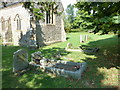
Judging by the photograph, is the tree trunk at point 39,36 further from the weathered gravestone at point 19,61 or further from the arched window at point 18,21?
the weathered gravestone at point 19,61

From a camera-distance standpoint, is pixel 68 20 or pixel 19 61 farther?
pixel 68 20

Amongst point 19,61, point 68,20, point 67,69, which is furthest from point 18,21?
point 68,20

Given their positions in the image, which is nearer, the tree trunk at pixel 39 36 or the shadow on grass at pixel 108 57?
the shadow on grass at pixel 108 57

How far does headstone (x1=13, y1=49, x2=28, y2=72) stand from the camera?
17.3ft

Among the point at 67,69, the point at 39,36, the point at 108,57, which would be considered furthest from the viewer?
the point at 39,36

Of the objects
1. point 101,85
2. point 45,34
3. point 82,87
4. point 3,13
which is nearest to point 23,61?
point 82,87

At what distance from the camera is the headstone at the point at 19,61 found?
5266 mm

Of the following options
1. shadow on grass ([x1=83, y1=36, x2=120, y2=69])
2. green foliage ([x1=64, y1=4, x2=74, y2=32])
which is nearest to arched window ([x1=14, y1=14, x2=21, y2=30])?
shadow on grass ([x1=83, y1=36, x2=120, y2=69])

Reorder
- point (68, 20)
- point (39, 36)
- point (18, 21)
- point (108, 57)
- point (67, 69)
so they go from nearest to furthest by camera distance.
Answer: point (67, 69) → point (108, 57) → point (39, 36) → point (18, 21) → point (68, 20)

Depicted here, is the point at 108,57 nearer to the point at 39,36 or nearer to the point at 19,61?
the point at 19,61

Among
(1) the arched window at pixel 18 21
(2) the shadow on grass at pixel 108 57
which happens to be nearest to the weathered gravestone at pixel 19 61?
A: (2) the shadow on grass at pixel 108 57

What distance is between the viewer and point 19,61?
551cm

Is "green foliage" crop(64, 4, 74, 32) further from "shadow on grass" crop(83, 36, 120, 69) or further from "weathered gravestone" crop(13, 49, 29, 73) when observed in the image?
"weathered gravestone" crop(13, 49, 29, 73)

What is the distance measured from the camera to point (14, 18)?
16641 millimetres
